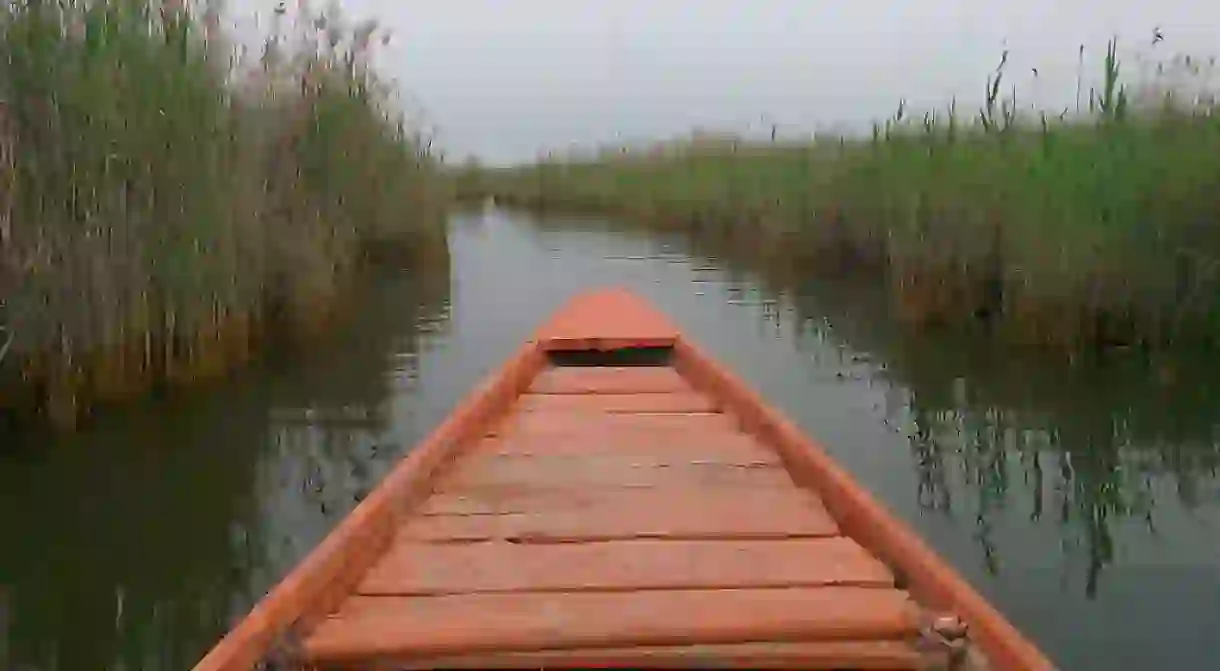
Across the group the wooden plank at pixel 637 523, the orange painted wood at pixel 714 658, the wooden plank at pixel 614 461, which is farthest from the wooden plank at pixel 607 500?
the orange painted wood at pixel 714 658

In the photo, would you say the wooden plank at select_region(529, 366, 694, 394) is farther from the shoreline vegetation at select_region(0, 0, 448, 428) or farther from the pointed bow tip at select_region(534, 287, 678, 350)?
the shoreline vegetation at select_region(0, 0, 448, 428)

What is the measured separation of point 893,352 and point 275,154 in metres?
4.74

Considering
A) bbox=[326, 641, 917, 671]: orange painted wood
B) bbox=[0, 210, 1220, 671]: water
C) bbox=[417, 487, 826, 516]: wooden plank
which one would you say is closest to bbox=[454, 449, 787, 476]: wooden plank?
bbox=[417, 487, 826, 516]: wooden plank

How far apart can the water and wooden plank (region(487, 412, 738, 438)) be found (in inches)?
37.7

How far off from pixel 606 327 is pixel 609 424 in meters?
1.84

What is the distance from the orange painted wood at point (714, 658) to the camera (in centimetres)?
202

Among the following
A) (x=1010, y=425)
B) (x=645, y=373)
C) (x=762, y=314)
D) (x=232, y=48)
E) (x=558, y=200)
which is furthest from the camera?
(x=558, y=200)

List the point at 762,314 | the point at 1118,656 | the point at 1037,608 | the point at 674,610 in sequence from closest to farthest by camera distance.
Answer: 1. the point at 674,610
2. the point at 1118,656
3. the point at 1037,608
4. the point at 762,314

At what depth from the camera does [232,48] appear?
22.5 feet

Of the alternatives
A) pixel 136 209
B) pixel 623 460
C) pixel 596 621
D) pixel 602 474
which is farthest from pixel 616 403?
pixel 136 209

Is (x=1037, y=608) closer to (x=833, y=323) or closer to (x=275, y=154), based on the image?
(x=833, y=323)

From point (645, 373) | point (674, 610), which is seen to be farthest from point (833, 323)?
point (674, 610)

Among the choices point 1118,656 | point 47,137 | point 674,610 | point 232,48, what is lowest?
point 1118,656

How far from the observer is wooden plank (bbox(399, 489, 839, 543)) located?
2750 mm
